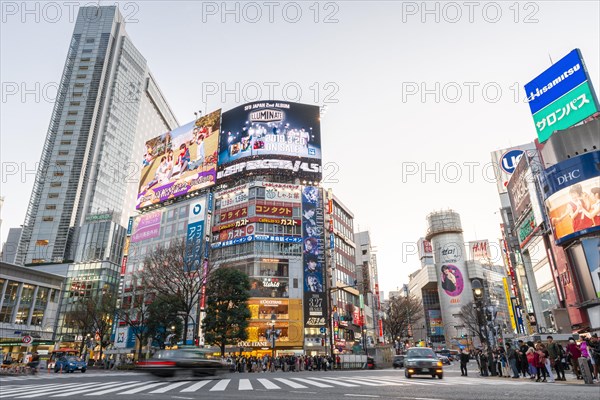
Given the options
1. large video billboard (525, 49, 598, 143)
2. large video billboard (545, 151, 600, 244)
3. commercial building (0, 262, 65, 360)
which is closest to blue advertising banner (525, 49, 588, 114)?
large video billboard (525, 49, 598, 143)

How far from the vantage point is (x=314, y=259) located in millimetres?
56250

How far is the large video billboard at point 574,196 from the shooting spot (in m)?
32.9

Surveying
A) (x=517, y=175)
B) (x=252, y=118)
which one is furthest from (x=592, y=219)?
(x=252, y=118)

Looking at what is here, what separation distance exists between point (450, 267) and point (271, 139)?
7859 centimetres

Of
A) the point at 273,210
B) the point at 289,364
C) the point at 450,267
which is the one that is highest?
the point at 450,267

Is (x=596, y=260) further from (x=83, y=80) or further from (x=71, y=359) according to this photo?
(x=83, y=80)

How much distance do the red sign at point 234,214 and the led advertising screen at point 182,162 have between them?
6.15 metres

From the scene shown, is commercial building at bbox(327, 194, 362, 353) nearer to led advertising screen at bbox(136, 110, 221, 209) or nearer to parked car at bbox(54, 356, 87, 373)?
led advertising screen at bbox(136, 110, 221, 209)

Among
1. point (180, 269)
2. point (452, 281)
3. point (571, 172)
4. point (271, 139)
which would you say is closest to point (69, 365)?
point (180, 269)

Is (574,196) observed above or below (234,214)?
below

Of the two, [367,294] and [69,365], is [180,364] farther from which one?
[367,294]

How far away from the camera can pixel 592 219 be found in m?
32.8

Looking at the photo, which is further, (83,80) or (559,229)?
(83,80)

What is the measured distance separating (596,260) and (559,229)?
398cm
